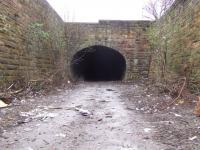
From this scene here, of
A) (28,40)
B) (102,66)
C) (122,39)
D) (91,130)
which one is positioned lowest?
(91,130)

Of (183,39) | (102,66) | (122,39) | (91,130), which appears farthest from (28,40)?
(102,66)

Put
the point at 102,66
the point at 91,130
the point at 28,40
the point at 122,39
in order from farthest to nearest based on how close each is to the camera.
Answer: the point at 102,66 < the point at 122,39 < the point at 28,40 < the point at 91,130

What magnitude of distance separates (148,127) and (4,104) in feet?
9.45

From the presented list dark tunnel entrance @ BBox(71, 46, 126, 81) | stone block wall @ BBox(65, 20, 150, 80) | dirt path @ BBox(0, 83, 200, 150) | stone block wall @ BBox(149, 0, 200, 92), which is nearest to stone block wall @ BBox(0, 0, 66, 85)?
stone block wall @ BBox(65, 20, 150, 80)

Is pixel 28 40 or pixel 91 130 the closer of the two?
pixel 91 130

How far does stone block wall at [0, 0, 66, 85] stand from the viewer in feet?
24.3

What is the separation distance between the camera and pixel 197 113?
5125mm

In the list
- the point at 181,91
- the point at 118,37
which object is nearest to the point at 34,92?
the point at 181,91

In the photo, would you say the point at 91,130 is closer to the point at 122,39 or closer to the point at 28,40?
the point at 28,40

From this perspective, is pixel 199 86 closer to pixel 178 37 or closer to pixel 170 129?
pixel 178 37

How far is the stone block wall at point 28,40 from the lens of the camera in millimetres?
7422

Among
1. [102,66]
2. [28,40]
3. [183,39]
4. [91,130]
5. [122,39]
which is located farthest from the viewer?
[102,66]

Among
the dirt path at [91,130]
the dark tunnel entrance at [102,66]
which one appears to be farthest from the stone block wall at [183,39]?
the dark tunnel entrance at [102,66]

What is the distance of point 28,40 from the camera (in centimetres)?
910
